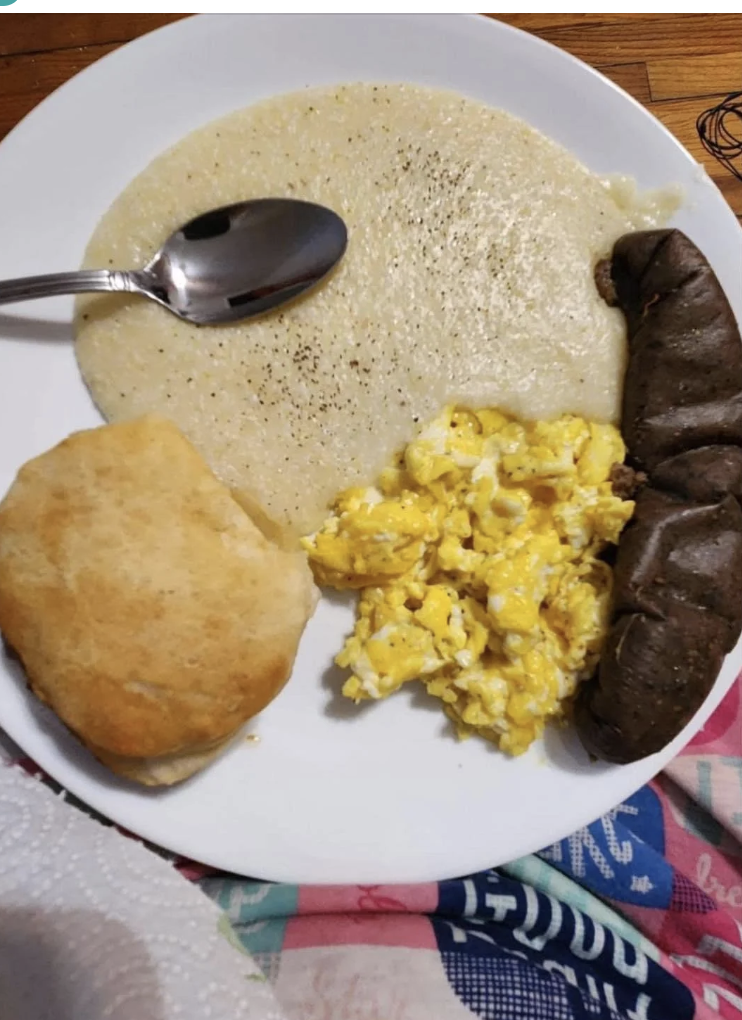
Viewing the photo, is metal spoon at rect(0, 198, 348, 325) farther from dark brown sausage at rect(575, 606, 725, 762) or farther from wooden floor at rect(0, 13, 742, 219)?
dark brown sausage at rect(575, 606, 725, 762)

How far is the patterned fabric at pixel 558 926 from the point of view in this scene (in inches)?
51.9

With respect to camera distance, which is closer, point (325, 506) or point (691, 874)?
point (325, 506)

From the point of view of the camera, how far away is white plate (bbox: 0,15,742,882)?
1296mm

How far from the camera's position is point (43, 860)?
122cm

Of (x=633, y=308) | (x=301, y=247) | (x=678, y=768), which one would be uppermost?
(x=301, y=247)

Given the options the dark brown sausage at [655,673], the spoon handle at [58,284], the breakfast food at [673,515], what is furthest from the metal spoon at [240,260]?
the dark brown sausage at [655,673]

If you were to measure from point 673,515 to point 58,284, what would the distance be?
1.01 meters

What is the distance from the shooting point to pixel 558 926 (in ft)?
4.76

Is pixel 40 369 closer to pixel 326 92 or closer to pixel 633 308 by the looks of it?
pixel 326 92

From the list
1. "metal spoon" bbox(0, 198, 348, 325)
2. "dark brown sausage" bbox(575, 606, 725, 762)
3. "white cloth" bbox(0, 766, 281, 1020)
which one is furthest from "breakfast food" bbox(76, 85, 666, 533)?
"white cloth" bbox(0, 766, 281, 1020)

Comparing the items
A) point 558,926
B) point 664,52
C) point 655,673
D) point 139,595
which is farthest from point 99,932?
point 664,52

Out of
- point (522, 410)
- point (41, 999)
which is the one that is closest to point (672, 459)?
point (522, 410)

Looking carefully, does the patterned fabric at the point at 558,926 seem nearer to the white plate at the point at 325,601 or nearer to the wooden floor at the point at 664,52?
the white plate at the point at 325,601

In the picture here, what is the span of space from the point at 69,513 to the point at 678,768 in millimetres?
1202
